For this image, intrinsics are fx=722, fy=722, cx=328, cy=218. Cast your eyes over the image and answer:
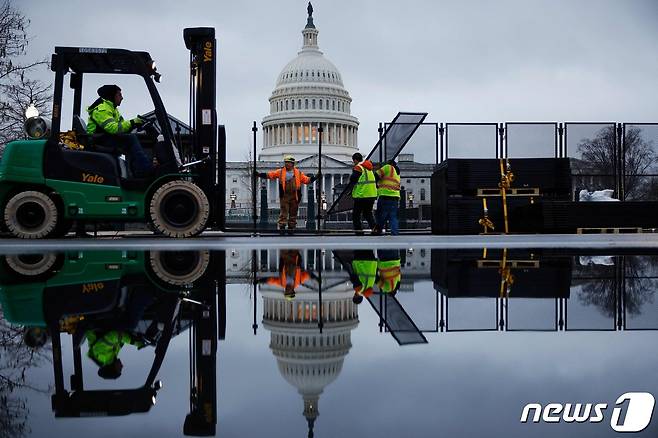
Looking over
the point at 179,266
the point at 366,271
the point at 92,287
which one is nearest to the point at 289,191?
the point at 179,266

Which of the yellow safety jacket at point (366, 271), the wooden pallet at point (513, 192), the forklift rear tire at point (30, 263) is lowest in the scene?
the yellow safety jacket at point (366, 271)

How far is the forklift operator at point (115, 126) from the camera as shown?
32.4 feet

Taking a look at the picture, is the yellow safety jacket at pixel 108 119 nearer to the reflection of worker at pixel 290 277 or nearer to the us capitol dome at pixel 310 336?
the reflection of worker at pixel 290 277

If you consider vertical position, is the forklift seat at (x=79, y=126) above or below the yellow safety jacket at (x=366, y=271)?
above

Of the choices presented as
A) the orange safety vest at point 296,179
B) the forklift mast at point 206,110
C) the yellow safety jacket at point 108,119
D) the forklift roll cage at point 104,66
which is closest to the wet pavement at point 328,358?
the yellow safety jacket at point 108,119

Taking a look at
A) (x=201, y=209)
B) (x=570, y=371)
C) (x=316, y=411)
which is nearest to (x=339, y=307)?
(x=570, y=371)

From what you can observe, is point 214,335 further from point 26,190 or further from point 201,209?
point 26,190

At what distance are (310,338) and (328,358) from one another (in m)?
0.31

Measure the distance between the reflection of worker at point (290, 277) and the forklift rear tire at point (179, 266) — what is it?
0.51 metres

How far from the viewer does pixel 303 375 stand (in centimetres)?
162

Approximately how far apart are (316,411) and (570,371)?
0.69 meters

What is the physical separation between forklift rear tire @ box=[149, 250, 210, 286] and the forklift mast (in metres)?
4.46

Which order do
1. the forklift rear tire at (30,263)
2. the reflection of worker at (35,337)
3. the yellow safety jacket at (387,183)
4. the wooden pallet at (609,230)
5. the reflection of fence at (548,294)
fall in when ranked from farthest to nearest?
the wooden pallet at (609,230) → the yellow safety jacket at (387,183) → the forklift rear tire at (30,263) → the reflection of fence at (548,294) → the reflection of worker at (35,337)

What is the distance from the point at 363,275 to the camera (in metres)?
4.82
